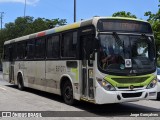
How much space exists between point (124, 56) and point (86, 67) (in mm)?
1325

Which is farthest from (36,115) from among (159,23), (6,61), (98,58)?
(159,23)

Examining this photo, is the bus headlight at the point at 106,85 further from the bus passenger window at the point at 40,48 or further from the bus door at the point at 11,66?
the bus door at the point at 11,66

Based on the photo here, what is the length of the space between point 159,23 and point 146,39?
2229cm

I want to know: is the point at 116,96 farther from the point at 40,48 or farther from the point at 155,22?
the point at 155,22

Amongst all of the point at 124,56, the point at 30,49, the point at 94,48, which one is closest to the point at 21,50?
the point at 30,49

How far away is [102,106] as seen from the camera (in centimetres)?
1280

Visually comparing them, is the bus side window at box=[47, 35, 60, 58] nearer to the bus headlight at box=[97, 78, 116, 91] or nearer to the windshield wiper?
the windshield wiper

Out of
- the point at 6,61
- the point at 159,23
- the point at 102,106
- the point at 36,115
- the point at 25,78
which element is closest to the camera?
the point at 36,115

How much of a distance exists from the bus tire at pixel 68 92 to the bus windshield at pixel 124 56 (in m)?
2.36

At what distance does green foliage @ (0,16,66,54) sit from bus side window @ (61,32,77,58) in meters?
38.7

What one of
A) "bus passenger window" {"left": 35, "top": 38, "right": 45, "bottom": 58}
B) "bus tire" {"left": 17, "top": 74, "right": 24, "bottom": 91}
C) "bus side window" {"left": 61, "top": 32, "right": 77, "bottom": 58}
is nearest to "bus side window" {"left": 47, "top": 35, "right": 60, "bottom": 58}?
"bus side window" {"left": 61, "top": 32, "right": 77, "bottom": 58}

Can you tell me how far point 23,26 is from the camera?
192ft

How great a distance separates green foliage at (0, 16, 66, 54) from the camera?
2060 inches

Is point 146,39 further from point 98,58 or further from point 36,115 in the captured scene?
point 36,115
